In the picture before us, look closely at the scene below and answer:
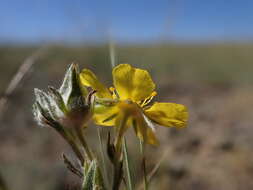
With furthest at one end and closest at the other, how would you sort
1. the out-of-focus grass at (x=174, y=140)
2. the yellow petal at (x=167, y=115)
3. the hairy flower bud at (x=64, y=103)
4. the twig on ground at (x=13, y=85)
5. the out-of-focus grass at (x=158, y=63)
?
1. the out-of-focus grass at (x=158, y=63)
2. the out-of-focus grass at (x=174, y=140)
3. the twig on ground at (x=13, y=85)
4. the yellow petal at (x=167, y=115)
5. the hairy flower bud at (x=64, y=103)

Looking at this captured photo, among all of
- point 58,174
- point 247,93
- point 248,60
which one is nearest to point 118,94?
point 58,174

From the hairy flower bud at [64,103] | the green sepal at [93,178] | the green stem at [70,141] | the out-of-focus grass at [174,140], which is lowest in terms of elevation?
the out-of-focus grass at [174,140]

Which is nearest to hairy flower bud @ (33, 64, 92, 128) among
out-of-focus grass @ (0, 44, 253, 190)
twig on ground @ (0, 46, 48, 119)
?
twig on ground @ (0, 46, 48, 119)

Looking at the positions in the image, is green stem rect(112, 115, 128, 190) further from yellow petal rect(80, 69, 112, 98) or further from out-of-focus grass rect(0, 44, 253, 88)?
out-of-focus grass rect(0, 44, 253, 88)

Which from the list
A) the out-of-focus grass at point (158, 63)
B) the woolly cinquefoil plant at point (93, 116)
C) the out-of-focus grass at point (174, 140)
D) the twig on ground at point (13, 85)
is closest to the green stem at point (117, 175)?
the woolly cinquefoil plant at point (93, 116)

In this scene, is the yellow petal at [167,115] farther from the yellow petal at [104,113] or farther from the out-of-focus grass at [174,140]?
the out-of-focus grass at [174,140]

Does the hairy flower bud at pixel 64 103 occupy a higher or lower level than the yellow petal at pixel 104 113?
higher

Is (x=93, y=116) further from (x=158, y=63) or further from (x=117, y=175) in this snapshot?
(x=158, y=63)
